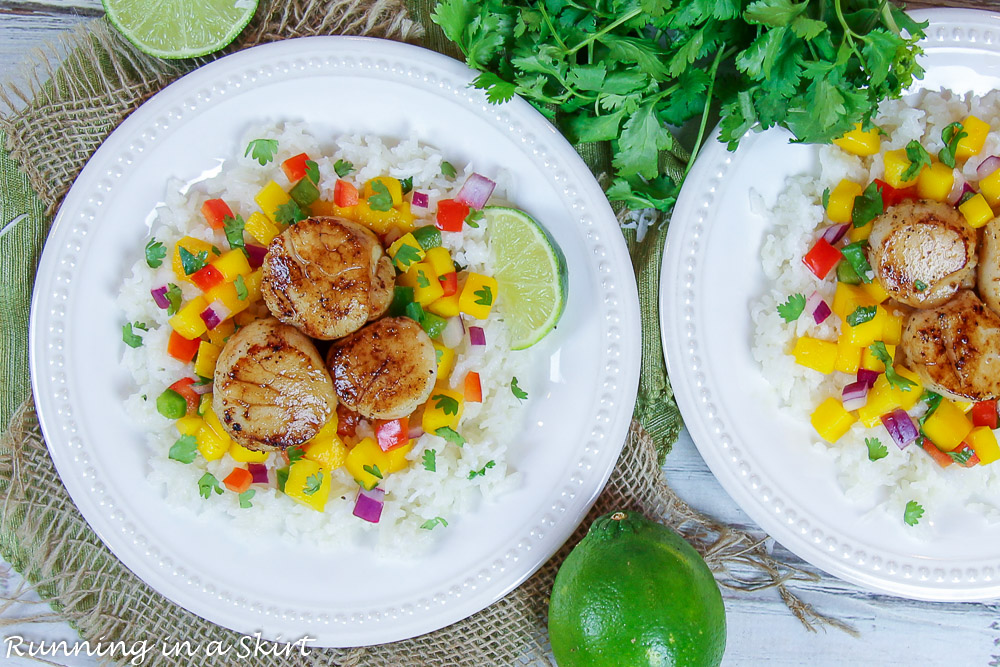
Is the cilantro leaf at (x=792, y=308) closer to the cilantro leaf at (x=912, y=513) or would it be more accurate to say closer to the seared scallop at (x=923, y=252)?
the seared scallop at (x=923, y=252)

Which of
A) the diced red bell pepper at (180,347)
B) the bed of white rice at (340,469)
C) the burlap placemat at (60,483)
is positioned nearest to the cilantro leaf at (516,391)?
the bed of white rice at (340,469)

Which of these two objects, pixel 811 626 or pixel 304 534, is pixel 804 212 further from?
pixel 304 534

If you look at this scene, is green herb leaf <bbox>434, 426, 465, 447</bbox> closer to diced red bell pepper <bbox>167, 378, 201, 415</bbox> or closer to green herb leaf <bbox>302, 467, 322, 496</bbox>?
green herb leaf <bbox>302, 467, 322, 496</bbox>

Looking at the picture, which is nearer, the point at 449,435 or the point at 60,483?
the point at 449,435

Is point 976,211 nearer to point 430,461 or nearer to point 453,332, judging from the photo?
A: point 453,332

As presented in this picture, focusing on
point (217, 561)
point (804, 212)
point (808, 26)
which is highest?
point (808, 26)

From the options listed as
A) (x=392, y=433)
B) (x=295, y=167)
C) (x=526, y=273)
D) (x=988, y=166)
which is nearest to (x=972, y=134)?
(x=988, y=166)

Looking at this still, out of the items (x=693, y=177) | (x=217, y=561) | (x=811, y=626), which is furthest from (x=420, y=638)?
A: (x=693, y=177)
